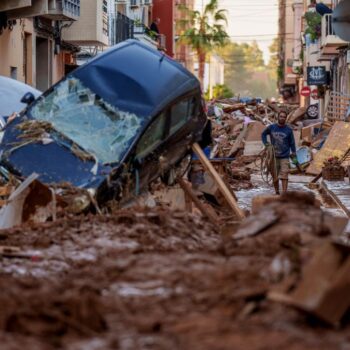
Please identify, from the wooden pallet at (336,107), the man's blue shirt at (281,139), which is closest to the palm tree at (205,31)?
the wooden pallet at (336,107)

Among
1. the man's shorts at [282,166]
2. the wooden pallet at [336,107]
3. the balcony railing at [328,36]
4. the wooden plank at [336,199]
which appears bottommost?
the wooden pallet at [336,107]

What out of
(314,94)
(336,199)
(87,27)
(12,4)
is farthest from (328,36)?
(336,199)

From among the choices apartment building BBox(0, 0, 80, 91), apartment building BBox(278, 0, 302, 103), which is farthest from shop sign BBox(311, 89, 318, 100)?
apartment building BBox(0, 0, 80, 91)

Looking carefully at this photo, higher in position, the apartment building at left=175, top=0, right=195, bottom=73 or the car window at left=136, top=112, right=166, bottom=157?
the car window at left=136, top=112, right=166, bottom=157

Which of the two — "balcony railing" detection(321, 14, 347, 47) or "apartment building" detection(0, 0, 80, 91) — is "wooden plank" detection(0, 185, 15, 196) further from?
A: "balcony railing" detection(321, 14, 347, 47)

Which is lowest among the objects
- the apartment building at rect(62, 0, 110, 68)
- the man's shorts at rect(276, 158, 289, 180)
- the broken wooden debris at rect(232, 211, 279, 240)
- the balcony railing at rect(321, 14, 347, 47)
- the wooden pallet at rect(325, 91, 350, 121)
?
the wooden pallet at rect(325, 91, 350, 121)

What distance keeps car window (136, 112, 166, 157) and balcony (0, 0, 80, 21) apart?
57.8ft

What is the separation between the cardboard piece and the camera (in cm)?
3453

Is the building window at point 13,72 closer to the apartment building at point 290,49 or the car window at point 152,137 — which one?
the car window at point 152,137

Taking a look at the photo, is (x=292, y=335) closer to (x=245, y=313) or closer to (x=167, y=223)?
(x=245, y=313)

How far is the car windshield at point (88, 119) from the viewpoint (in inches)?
576

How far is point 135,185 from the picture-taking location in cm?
1456

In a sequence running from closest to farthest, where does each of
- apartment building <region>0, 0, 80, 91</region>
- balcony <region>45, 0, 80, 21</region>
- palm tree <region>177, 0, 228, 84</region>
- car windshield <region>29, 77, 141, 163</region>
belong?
car windshield <region>29, 77, 141, 163</region> < apartment building <region>0, 0, 80, 91</region> < balcony <region>45, 0, 80, 21</region> < palm tree <region>177, 0, 228, 84</region>

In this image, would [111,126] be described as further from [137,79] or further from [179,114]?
[179,114]
